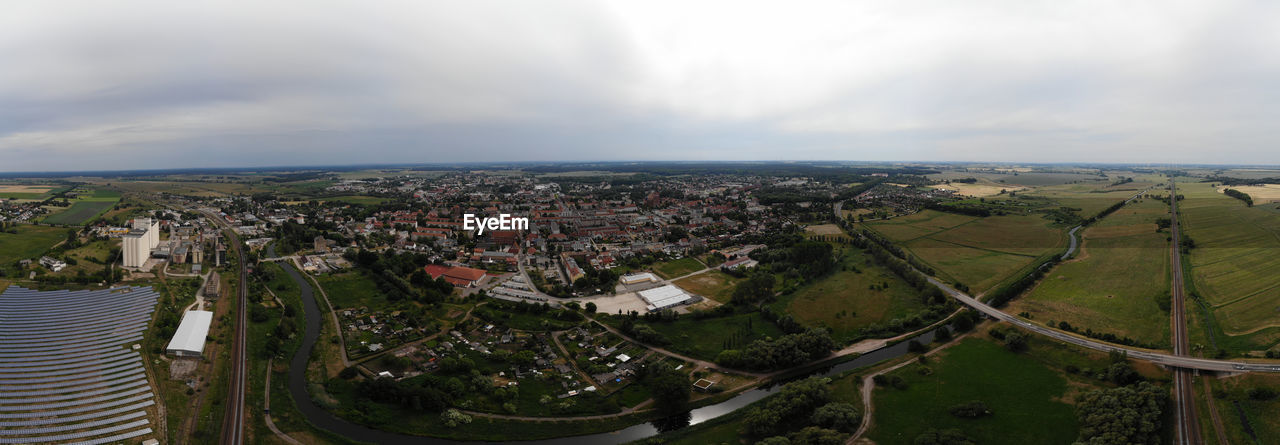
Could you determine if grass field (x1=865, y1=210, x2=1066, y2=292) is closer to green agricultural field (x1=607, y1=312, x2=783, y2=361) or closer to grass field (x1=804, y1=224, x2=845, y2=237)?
grass field (x1=804, y1=224, x2=845, y2=237)

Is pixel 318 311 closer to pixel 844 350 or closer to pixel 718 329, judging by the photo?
pixel 718 329

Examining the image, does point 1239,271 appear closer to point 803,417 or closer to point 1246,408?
point 1246,408

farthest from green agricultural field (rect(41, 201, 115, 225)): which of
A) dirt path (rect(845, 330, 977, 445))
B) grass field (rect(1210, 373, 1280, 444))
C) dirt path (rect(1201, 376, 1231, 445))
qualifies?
grass field (rect(1210, 373, 1280, 444))

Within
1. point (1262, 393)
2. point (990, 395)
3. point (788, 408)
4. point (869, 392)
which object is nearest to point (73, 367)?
point (788, 408)

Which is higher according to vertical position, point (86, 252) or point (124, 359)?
point (86, 252)

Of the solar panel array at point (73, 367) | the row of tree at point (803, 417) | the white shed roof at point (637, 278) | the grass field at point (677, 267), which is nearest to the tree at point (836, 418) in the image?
the row of tree at point (803, 417)

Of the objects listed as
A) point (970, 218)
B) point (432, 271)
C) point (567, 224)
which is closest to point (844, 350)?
point (432, 271)
